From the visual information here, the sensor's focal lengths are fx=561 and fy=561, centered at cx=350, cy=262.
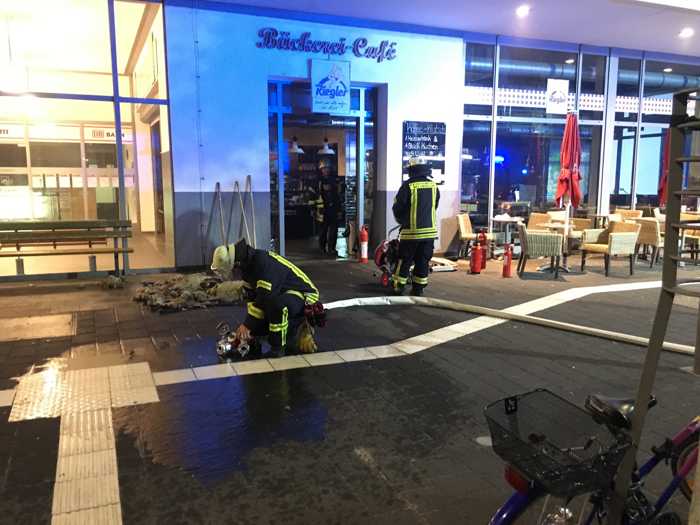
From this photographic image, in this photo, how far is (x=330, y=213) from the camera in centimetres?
1170

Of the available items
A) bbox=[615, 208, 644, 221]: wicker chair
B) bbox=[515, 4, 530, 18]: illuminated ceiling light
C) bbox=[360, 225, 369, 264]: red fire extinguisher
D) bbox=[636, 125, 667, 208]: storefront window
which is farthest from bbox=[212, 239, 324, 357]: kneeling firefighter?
bbox=[636, 125, 667, 208]: storefront window

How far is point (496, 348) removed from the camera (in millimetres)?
5516

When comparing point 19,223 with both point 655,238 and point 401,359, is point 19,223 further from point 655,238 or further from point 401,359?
point 655,238

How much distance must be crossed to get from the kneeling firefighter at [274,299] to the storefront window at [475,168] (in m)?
7.62

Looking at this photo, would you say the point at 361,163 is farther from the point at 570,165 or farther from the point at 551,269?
the point at 551,269

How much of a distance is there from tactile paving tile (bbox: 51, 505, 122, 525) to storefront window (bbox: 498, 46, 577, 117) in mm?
11202

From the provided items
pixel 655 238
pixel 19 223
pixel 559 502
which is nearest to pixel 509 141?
pixel 655 238

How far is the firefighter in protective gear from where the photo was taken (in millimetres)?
7742

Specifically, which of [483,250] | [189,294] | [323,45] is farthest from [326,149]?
[189,294]

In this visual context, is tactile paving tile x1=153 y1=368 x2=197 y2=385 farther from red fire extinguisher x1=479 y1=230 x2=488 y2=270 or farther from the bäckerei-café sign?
the bäckerei-café sign

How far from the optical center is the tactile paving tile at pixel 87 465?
3153 millimetres

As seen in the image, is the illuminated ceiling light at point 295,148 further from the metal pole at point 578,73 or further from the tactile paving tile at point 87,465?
the tactile paving tile at point 87,465

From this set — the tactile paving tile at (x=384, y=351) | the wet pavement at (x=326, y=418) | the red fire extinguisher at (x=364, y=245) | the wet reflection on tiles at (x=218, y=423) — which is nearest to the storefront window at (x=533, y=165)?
the red fire extinguisher at (x=364, y=245)

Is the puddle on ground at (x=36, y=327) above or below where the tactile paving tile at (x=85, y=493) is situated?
above
